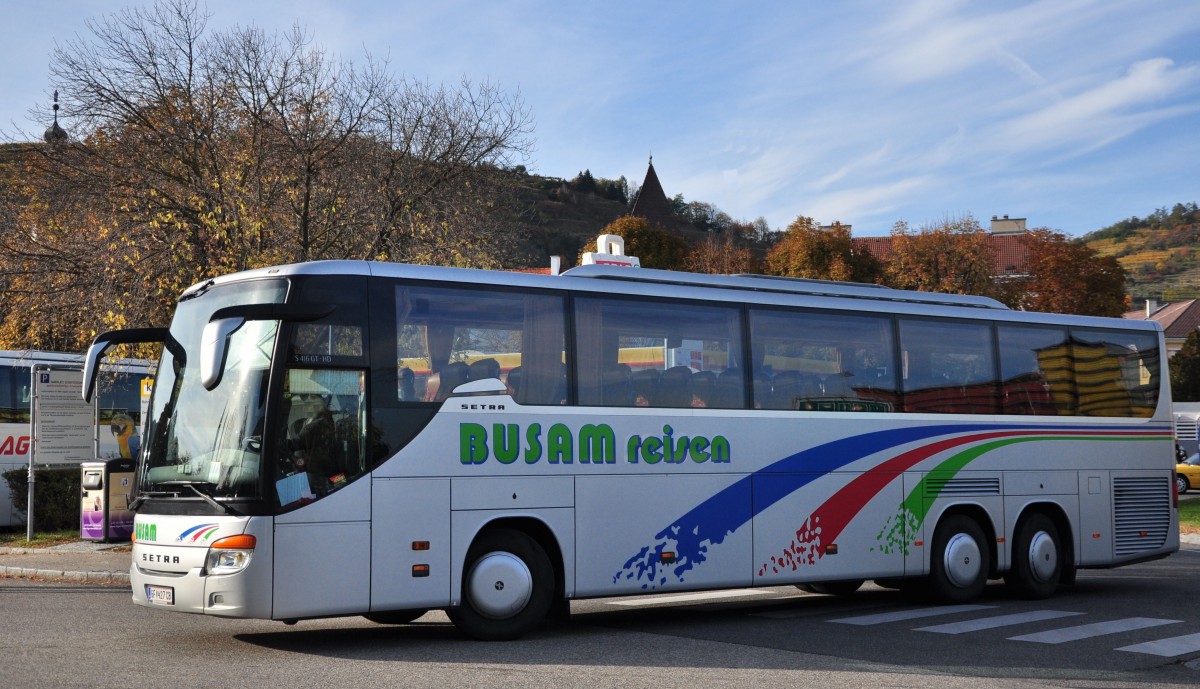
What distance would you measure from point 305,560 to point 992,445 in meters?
9.04

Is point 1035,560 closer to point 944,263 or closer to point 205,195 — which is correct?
point 205,195

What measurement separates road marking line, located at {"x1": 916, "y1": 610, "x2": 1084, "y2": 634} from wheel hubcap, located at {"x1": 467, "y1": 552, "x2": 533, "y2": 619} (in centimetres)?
403

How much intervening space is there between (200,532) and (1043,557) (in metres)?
10.6

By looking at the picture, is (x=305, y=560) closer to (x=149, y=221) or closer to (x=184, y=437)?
(x=184, y=437)

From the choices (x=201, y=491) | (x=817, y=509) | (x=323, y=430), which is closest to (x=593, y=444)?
(x=323, y=430)

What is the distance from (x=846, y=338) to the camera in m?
14.0

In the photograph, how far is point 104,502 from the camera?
2011 centimetres

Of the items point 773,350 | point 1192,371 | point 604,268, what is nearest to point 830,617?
point 773,350

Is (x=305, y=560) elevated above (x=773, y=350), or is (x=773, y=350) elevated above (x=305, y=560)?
(x=773, y=350)

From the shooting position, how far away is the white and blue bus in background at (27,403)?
76.8 feet

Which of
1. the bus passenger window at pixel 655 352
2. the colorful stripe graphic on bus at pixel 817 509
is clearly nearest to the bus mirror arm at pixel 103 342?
the bus passenger window at pixel 655 352

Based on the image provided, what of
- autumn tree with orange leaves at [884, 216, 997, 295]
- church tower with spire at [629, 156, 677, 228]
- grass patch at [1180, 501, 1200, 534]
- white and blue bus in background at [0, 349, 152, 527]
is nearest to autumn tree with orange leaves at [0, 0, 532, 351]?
white and blue bus in background at [0, 349, 152, 527]

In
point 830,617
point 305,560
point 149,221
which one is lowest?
point 830,617

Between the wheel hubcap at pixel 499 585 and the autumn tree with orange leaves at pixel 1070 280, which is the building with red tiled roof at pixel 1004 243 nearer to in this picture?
the autumn tree with orange leaves at pixel 1070 280
